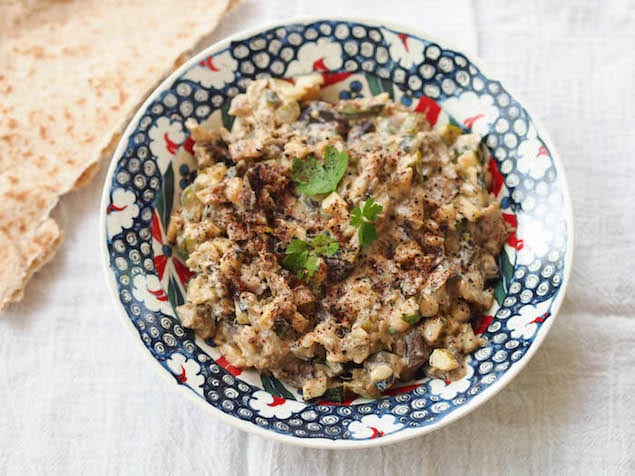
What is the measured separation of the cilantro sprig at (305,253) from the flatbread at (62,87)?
1.29m

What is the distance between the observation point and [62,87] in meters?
3.65

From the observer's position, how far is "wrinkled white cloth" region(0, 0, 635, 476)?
3.14 metres

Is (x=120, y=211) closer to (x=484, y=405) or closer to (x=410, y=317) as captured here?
(x=410, y=317)

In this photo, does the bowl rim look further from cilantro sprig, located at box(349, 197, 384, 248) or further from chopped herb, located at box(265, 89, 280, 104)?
cilantro sprig, located at box(349, 197, 384, 248)

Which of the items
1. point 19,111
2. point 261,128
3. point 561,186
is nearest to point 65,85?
point 19,111

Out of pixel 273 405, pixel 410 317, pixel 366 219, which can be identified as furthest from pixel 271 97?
pixel 273 405

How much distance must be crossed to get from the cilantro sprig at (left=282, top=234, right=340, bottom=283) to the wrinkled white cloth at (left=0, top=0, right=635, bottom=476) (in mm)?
903

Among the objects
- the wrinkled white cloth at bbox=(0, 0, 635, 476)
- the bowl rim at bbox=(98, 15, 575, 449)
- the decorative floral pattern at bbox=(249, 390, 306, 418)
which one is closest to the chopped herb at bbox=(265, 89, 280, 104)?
the bowl rim at bbox=(98, 15, 575, 449)

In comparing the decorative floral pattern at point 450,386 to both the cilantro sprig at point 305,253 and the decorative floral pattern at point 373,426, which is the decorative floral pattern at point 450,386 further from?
the cilantro sprig at point 305,253

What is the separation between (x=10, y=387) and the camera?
3.35 m

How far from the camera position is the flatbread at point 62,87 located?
3441 mm

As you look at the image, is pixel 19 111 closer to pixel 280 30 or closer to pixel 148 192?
pixel 148 192

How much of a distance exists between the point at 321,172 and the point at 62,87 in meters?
1.67

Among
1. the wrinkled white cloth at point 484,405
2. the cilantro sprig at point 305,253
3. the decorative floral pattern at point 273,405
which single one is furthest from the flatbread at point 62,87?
the decorative floral pattern at point 273,405
